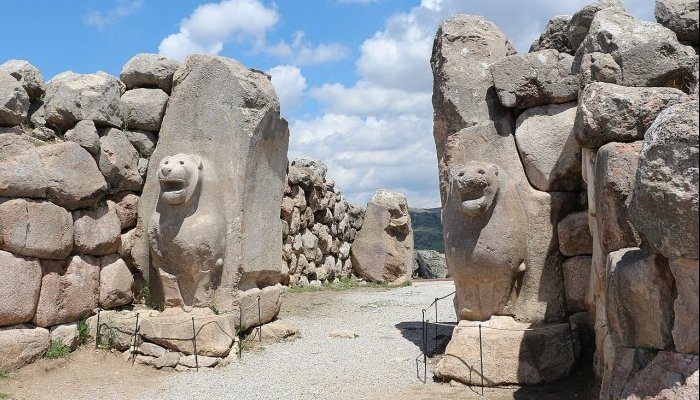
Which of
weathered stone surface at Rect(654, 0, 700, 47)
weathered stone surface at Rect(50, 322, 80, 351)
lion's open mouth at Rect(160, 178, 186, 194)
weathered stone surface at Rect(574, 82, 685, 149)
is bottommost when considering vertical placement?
weathered stone surface at Rect(50, 322, 80, 351)

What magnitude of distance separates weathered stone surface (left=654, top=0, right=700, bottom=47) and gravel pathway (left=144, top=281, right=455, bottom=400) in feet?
11.4

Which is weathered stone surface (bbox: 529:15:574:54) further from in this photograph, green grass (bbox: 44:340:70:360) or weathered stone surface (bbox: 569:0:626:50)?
green grass (bbox: 44:340:70:360)

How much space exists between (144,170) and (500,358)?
4.24m

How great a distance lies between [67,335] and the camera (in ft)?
21.4

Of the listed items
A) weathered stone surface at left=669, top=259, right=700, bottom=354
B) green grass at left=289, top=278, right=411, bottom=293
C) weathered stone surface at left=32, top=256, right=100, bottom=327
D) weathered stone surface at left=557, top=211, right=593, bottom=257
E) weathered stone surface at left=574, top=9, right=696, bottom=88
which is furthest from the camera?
green grass at left=289, top=278, right=411, bottom=293

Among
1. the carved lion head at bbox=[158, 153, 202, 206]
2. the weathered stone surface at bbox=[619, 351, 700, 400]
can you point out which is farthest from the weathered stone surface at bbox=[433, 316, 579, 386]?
the carved lion head at bbox=[158, 153, 202, 206]

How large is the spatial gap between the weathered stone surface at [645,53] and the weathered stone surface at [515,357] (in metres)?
2.19

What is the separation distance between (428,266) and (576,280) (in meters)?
12.6

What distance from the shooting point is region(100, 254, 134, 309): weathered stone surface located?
7035 mm

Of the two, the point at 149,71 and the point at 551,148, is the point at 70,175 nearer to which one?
the point at 149,71

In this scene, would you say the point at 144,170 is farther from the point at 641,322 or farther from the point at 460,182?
the point at 641,322

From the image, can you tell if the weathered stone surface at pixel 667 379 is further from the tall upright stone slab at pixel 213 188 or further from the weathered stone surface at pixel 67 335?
the weathered stone surface at pixel 67 335

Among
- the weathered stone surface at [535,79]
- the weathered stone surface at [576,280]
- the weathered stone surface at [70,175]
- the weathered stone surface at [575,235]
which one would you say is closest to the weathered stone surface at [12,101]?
the weathered stone surface at [70,175]

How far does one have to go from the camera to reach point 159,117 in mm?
7672
